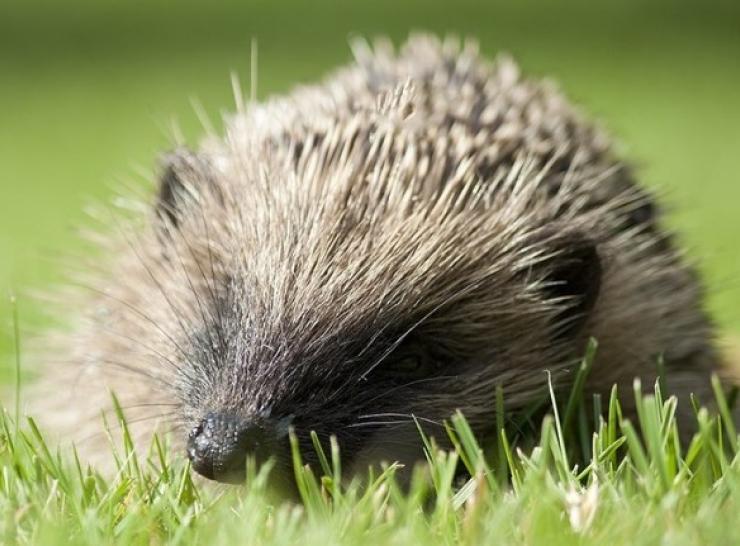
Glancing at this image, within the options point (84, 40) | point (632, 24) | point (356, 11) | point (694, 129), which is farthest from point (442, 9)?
point (694, 129)

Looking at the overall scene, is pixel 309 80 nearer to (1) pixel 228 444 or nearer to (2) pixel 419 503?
(1) pixel 228 444

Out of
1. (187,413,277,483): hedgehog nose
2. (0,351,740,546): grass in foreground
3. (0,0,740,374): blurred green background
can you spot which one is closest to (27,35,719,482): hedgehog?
(187,413,277,483): hedgehog nose

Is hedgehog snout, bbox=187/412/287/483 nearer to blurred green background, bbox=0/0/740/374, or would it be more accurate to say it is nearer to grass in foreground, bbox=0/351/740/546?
grass in foreground, bbox=0/351/740/546

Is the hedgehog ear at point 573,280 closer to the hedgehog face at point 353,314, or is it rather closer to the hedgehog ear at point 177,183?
the hedgehog face at point 353,314

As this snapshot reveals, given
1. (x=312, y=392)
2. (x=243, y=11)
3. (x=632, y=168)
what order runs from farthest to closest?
(x=243, y=11) → (x=632, y=168) → (x=312, y=392)

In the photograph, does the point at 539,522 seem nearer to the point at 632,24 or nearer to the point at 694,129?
the point at 694,129

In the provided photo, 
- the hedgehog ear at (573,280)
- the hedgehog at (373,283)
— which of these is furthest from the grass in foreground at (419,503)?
the hedgehog ear at (573,280)

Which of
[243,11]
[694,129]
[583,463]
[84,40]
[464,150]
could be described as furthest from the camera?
[243,11]
